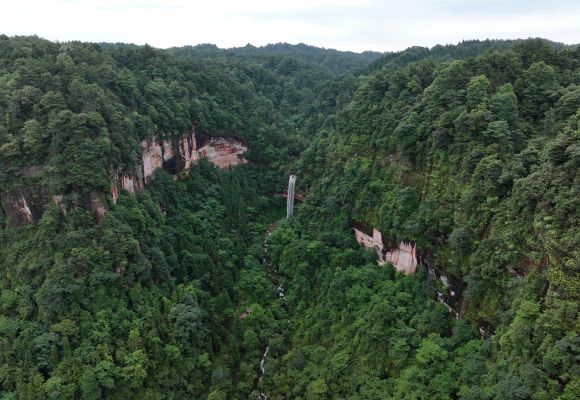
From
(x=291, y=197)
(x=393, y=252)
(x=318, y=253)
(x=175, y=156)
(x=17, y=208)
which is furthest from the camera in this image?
(x=291, y=197)

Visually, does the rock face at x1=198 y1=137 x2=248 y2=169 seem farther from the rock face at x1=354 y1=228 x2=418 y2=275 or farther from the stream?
the rock face at x1=354 y1=228 x2=418 y2=275

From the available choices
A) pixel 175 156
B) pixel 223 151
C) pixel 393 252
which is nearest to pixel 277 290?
pixel 393 252

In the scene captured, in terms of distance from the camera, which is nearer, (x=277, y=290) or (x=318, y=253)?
(x=318, y=253)

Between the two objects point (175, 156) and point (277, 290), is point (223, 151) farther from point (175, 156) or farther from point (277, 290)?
point (277, 290)

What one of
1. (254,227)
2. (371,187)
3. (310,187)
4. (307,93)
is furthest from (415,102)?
(307,93)

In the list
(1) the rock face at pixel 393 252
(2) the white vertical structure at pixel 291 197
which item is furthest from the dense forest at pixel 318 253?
(2) the white vertical structure at pixel 291 197

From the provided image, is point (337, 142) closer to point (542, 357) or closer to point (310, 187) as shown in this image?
point (310, 187)
